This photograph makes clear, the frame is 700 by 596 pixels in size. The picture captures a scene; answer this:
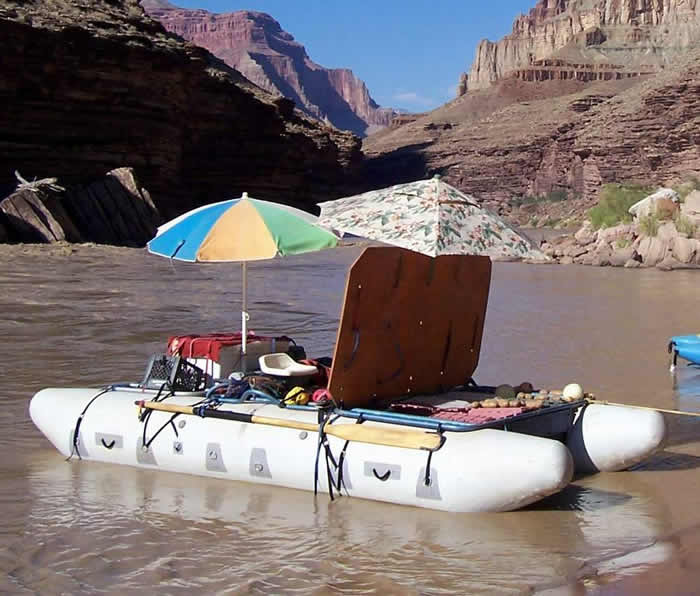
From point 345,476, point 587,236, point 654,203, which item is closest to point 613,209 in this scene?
point 587,236

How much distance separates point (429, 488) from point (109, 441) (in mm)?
2480

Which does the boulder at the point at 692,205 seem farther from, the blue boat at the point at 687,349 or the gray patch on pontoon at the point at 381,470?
the gray patch on pontoon at the point at 381,470

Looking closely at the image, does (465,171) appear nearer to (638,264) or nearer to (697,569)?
(638,264)

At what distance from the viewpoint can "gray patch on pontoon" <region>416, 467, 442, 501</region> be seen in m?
6.30

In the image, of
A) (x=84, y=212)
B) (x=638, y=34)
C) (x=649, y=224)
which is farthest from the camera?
(x=638, y=34)

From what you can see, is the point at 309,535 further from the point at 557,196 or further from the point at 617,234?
the point at 557,196

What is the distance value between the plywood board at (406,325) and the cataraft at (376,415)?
1 centimetres

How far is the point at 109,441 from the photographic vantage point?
7539 millimetres

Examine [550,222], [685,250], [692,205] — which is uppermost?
[550,222]

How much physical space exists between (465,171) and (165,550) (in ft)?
317

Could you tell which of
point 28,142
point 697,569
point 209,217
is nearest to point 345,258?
point 28,142

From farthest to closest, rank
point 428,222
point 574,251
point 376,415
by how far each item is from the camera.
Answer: point 574,251
point 428,222
point 376,415

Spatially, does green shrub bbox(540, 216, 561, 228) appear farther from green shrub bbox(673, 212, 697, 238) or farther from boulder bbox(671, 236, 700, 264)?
boulder bbox(671, 236, 700, 264)

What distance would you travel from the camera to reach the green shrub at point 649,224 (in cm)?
3450
